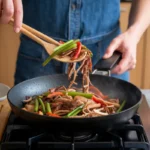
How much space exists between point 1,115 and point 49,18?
1.43 ft

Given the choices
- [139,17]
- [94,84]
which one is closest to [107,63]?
[94,84]

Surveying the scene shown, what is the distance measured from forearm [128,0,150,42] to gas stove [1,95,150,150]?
1.43 feet

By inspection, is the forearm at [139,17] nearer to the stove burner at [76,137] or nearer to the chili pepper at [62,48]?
the chili pepper at [62,48]

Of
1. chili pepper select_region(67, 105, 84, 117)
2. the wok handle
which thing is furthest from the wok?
chili pepper select_region(67, 105, 84, 117)

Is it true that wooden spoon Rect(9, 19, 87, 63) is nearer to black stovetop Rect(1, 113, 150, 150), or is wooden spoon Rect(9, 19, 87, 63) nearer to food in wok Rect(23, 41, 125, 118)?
food in wok Rect(23, 41, 125, 118)

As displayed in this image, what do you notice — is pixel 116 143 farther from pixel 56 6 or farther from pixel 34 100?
pixel 56 6

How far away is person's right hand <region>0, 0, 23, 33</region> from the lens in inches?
38.5

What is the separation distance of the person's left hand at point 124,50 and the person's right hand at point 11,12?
279mm

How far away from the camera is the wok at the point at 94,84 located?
81cm

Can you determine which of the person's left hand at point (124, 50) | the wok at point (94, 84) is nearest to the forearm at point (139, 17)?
the person's left hand at point (124, 50)

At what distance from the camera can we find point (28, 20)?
53.7 inches

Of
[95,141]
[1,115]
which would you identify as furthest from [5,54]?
[95,141]

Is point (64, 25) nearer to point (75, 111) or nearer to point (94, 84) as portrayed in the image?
point (94, 84)

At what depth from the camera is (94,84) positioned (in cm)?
116
